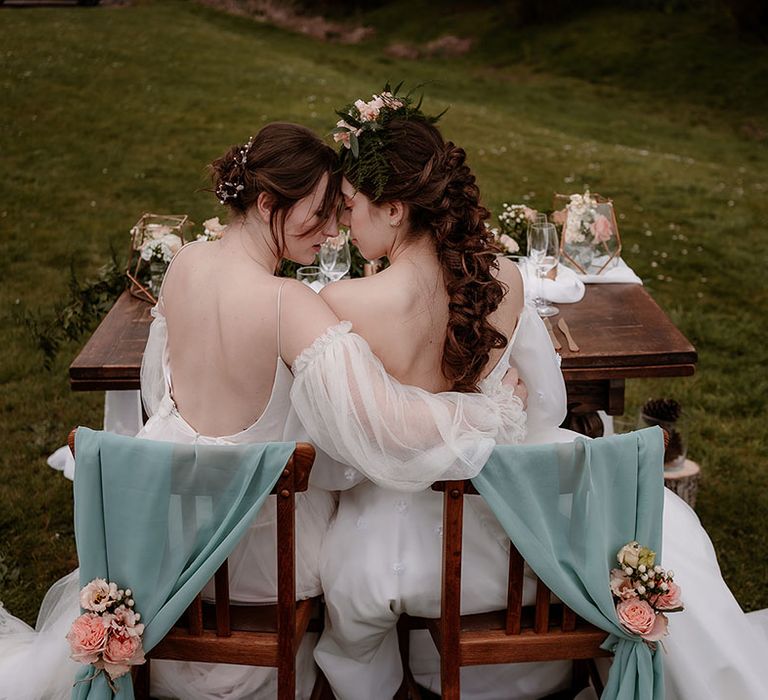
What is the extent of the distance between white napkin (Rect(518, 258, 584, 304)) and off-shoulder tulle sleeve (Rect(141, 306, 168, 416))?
61.7 inches

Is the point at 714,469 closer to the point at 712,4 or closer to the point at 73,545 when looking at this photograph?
the point at 73,545

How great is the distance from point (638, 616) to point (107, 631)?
1381 millimetres

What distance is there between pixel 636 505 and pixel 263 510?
108cm

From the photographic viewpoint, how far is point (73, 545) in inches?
169

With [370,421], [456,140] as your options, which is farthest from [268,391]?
[456,140]

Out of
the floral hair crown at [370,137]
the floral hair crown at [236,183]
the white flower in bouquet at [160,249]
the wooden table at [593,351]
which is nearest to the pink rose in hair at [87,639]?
the wooden table at [593,351]

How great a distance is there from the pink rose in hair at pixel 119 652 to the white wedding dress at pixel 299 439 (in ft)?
1.38

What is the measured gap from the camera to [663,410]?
4617 millimetres

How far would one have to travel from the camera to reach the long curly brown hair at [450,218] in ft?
8.87

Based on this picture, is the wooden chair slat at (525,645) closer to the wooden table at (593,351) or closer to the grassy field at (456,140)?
the wooden table at (593,351)

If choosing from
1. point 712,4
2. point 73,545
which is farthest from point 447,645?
point 712,4

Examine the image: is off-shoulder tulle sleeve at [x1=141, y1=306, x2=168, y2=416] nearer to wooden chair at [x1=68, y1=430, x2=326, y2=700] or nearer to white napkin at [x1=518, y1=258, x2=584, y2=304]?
wooden chair at [x1=68, y1=430, x2=326, y2=700]

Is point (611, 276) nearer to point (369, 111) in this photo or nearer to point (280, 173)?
point (369, 111)

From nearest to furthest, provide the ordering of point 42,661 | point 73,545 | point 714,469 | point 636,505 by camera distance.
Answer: point 636,505, point 42,661, point 73,545, point 714,469
